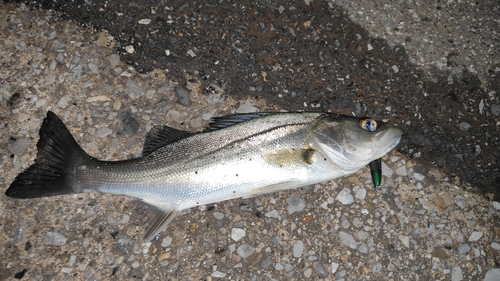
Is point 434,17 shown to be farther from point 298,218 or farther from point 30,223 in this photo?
point 30,223

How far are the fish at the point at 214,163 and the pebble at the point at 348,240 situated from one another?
55 cm

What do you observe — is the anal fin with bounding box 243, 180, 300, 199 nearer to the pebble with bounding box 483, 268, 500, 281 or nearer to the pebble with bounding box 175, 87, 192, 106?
the pebble with bounding box 175, 87, 192, 106

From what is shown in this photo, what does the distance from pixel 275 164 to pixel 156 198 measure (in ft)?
3.36

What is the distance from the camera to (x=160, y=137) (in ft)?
10.8

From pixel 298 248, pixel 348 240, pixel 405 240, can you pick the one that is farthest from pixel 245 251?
pixel 405 240

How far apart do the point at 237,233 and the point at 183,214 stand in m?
0.51

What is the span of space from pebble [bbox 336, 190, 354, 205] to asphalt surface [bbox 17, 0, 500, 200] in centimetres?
70

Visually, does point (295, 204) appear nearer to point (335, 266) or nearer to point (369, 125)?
point (335, 266)

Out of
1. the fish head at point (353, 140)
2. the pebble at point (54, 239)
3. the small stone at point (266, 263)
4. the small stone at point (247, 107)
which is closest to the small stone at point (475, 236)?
the fish head at point (353, 140)

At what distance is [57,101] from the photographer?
11.7 feet

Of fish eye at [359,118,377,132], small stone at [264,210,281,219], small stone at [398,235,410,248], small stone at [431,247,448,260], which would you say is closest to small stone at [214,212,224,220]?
small stone at [264,210,281,219]

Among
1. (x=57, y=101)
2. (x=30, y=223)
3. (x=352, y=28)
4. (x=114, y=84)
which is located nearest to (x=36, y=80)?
(x=57, y=101)

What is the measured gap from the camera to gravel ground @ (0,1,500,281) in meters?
3.22

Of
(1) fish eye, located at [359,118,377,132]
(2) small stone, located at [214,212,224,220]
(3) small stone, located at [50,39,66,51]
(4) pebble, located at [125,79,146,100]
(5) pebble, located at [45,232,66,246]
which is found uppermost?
(1) fish eye, located at [359,118,377,132]
